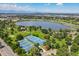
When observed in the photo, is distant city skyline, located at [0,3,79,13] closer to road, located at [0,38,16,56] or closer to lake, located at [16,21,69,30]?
lake, located at [16,21,69,30]

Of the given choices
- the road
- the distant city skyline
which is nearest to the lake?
the distant city skyline

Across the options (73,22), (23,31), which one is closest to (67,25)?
(73,22)

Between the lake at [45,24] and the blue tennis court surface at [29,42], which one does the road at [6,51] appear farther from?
the lake at [45,24]

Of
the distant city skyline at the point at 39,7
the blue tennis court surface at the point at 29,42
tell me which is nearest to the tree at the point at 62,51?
the blue tennis court surface at the point at 29,42

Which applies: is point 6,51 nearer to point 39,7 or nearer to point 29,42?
point 29,42

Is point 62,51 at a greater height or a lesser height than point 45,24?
lesser

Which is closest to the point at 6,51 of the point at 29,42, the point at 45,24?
the point at 29,42
